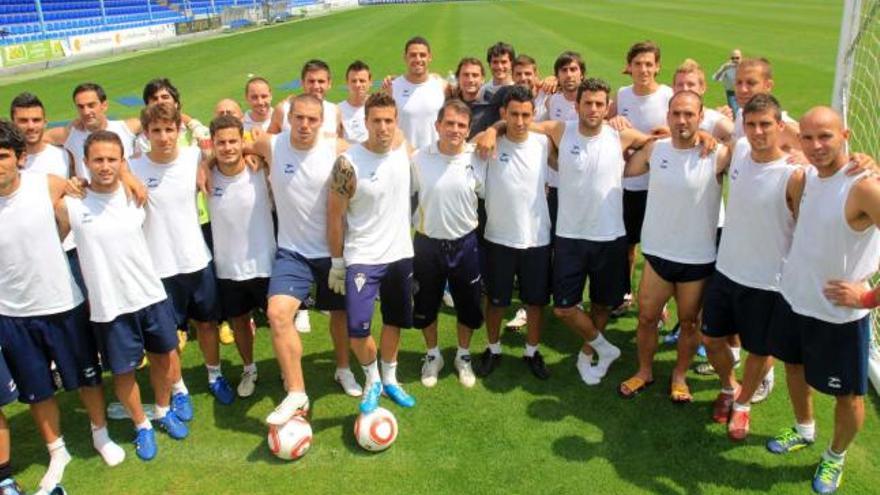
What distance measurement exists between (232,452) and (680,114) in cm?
397

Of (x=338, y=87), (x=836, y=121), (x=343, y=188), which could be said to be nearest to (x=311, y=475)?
(x=343, y=188)

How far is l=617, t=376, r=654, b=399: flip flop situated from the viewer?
5.22 metres

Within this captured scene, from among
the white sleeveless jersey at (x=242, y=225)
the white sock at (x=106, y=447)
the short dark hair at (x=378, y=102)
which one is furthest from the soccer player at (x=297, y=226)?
the white sock at (x=106, y=447)

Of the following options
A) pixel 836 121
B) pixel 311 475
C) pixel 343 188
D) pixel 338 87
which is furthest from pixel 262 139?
pixel 338 87

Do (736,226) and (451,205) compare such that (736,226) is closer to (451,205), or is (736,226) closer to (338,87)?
(451,205)

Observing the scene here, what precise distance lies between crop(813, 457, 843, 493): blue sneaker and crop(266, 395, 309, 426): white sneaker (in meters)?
3.43

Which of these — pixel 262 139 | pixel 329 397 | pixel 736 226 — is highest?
pixel 262 139

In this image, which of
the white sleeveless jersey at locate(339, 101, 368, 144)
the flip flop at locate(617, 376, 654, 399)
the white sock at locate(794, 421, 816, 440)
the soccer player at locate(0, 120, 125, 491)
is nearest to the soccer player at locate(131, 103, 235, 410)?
the soccer player at locate(0, 120, 125, 491)

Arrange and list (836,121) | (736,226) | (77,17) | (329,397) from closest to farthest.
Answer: (836,121) → (736,226) → (329,397) → (77,17)

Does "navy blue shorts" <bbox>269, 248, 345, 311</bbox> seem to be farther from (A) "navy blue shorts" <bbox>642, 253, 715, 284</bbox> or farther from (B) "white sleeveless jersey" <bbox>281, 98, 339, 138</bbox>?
(A) "navy blue shorts" <bbox>642, 253, 715, 284</bbox>

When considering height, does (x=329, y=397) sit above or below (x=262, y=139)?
below

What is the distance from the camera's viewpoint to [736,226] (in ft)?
14.3

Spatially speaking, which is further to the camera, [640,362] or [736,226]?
[640,362]

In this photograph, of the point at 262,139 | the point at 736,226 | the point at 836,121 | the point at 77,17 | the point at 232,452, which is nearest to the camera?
the point at 836,121
